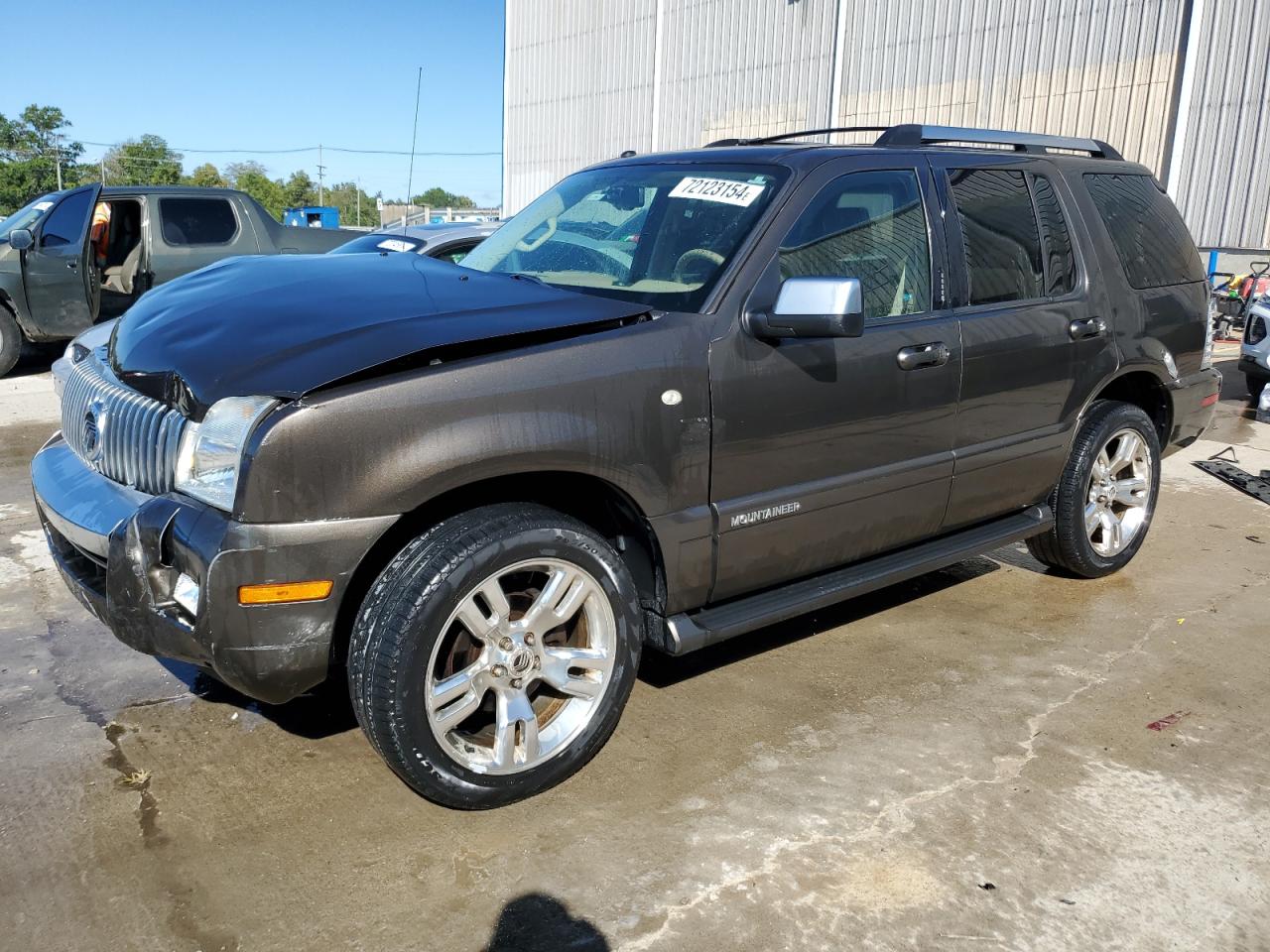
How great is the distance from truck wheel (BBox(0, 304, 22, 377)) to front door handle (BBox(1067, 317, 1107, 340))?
951 cm

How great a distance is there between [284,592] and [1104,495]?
3.79 metres

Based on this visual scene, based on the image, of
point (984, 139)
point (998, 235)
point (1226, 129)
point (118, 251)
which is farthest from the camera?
point (1226, 129)

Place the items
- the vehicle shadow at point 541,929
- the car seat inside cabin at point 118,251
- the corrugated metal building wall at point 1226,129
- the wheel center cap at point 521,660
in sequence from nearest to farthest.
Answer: the vehicle shadow at point 541,929
the wheel center cap at point 521,660
the car seat inside cabin at point 118,251
the corrugated metal building wall at point 1226,129

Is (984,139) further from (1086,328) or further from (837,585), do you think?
(837,585)

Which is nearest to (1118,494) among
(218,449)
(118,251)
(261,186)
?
(218,449)

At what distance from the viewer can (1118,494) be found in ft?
16.0

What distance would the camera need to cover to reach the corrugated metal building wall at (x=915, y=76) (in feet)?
46.2

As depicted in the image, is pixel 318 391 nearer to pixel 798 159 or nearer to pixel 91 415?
pixel 91 415

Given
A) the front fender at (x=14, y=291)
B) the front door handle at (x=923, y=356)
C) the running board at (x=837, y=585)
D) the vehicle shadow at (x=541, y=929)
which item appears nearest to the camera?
the vehicle shadow at (x=541, y=929)

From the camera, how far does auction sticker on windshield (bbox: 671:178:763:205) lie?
3.50 m

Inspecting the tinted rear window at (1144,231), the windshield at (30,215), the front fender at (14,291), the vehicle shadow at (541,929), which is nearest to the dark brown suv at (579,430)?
the tinted rear window at (1144,231)

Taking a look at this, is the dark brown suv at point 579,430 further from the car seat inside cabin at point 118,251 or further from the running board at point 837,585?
the car seat inside cabin at point 118,251

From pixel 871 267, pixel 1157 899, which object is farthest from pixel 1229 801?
pixel 871 267

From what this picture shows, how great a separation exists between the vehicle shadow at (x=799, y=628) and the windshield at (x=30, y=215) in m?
8.99
